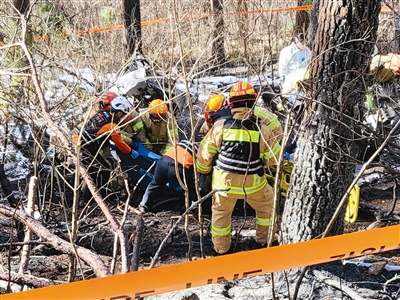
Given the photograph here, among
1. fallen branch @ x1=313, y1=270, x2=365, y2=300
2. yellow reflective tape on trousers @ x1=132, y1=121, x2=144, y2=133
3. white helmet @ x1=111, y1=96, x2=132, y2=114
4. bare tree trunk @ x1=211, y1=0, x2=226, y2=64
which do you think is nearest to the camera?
fallen branch @ x1=313, y1=270, x2=365, y2=300

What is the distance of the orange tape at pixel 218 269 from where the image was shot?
177 cm

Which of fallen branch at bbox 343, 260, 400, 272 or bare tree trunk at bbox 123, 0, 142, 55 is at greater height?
bare tree trunk at bbox 123, 0, 142, 55

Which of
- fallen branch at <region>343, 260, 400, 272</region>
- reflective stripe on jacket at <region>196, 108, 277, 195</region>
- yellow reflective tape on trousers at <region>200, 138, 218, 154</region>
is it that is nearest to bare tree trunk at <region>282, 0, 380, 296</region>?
fallen branch at <region>343, 260, 400, 272</region>

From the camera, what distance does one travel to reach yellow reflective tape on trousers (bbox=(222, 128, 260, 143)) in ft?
14.5

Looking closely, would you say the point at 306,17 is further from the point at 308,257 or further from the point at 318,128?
the point at 308,257

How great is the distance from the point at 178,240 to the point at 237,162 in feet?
3.79

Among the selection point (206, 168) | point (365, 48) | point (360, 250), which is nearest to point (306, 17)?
point (206, 168)

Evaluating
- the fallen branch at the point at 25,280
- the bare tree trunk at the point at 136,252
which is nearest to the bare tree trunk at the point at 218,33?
the bare tree trunk at the point at 136,252

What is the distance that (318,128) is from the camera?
3438mm

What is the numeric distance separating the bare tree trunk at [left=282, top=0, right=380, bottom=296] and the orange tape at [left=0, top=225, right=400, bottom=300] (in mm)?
977

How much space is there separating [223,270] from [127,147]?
14.1ft

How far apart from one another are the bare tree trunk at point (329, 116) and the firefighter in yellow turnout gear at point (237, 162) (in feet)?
2.55

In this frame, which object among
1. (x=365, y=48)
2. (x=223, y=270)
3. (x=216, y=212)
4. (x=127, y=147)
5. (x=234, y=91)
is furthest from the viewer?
(x=127, y=147)

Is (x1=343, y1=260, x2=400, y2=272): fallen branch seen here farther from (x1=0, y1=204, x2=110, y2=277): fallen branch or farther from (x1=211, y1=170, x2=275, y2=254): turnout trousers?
(x1=0, y1=204, x2=110, y2=277): fallen branch
